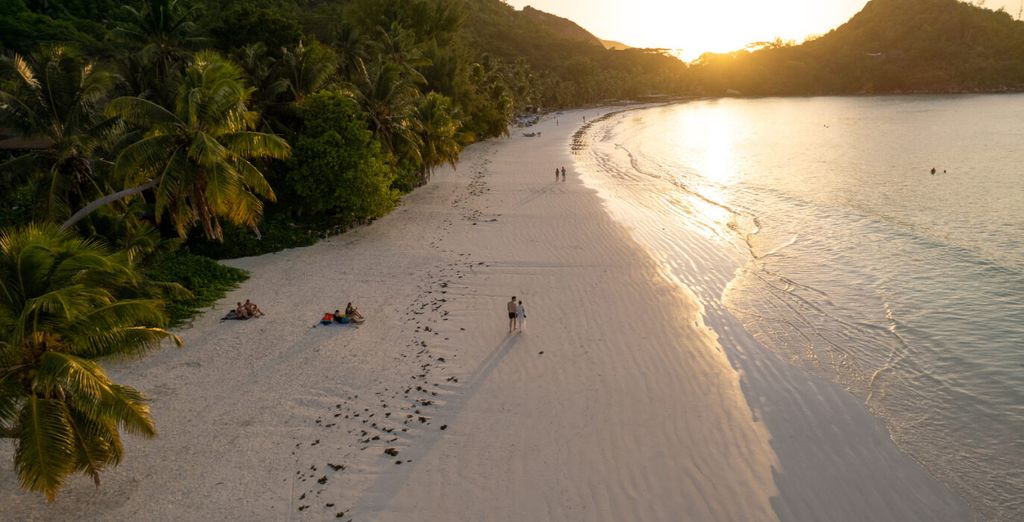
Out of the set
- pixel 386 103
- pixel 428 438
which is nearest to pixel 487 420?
pixel 428 438

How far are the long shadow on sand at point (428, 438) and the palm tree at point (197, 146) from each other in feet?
26.4

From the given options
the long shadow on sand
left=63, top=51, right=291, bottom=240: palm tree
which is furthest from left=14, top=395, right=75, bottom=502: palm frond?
left=63, top=51, right=291, bottom=240: palm tree

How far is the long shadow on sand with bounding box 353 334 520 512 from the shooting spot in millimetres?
10445

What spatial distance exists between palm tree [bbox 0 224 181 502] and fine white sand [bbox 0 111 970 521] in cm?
236

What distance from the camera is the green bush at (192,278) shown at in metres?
18.4

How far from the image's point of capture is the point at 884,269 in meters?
24.0

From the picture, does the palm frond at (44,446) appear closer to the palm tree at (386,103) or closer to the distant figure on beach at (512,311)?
the distant figure on beach at (512,311)

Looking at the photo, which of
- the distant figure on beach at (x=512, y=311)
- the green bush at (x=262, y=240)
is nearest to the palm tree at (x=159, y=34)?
the green bush at (x=262, y=240)

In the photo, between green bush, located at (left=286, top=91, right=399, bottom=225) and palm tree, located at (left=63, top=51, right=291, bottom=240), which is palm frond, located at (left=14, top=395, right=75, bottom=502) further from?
green bush, located at (left=286, top=91, right=399, bottom=225)

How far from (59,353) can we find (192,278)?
1330 centimetres

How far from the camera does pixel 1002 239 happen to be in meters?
28.1

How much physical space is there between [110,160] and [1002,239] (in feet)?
129

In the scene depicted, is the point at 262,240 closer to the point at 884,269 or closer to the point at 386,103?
the point at 386,103

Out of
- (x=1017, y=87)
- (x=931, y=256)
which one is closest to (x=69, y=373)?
(x=931, y=256)
